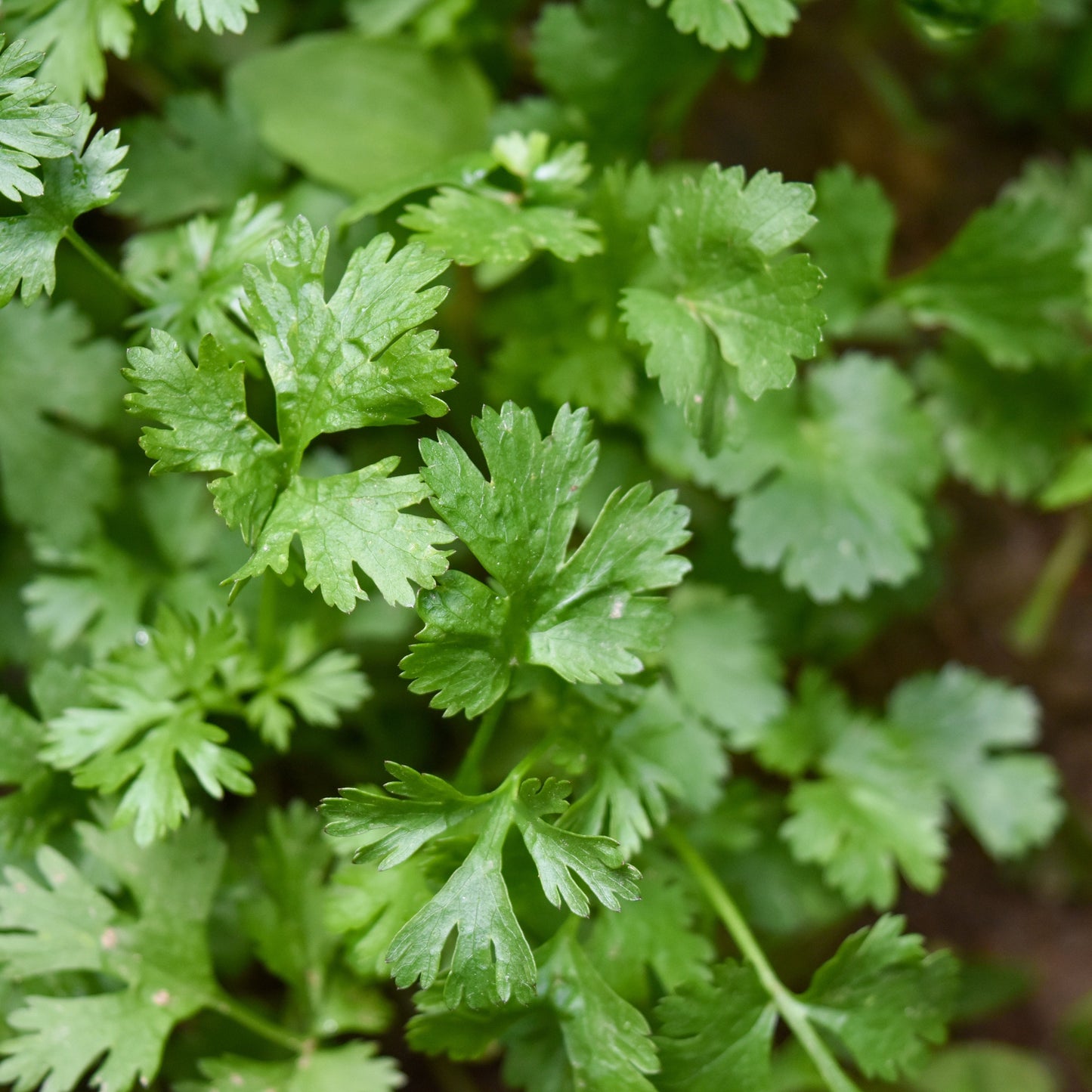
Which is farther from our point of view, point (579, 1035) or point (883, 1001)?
point (883, 1001)

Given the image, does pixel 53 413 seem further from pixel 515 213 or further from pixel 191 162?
pixel 515 213

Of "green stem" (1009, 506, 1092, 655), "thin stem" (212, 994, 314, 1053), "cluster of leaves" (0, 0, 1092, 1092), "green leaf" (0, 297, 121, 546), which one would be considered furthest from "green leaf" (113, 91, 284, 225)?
"green stem" (1009, 506, 1092, 655)

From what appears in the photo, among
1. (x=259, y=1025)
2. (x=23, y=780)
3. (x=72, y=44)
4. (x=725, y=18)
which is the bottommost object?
(x=259, y=1025)

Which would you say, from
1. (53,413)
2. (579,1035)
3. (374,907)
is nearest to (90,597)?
(53,413)

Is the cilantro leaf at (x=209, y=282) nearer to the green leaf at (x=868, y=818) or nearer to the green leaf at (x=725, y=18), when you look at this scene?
the green leaf at (x=725, y=18)

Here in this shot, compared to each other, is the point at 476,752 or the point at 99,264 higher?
the point at 99,264

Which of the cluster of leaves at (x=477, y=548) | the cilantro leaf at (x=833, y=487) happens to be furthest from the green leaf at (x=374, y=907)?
the cilantro leaf at (x=833, y=487)

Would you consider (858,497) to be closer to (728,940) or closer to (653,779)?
(653,779)
